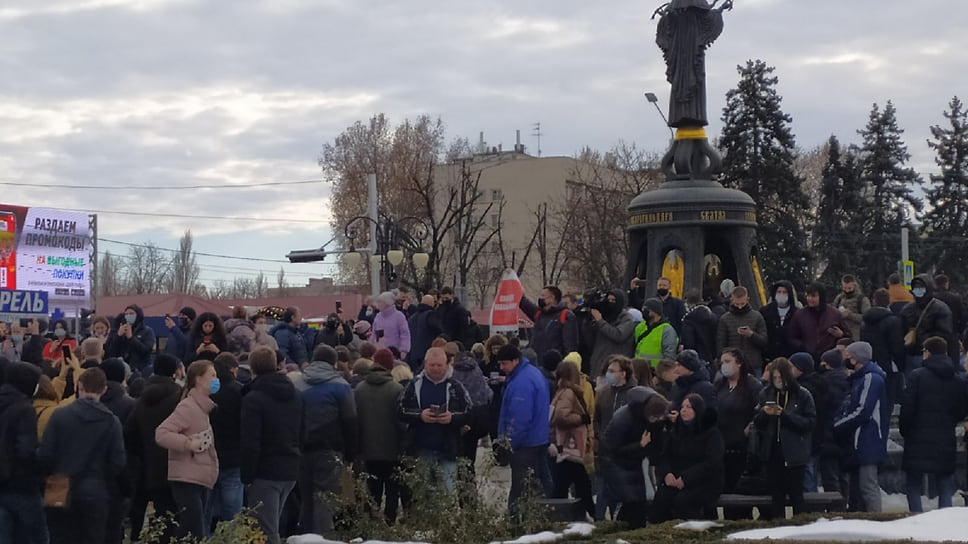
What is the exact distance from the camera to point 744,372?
12219 mm

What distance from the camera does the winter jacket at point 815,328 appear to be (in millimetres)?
15258

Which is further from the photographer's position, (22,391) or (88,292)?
(88,292)

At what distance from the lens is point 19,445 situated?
9.41 metres

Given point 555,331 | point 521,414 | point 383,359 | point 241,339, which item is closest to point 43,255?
point 241,339

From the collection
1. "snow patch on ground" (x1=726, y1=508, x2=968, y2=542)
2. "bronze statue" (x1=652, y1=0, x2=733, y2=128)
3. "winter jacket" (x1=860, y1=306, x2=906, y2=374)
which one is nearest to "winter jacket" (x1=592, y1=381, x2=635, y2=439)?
"snow patch on ground" (x1=726, y1=508, x2=968, y2=542)

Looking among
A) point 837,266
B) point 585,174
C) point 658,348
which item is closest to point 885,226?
point 837,266

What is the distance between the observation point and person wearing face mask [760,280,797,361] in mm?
15625

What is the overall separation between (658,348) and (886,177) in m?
49.3

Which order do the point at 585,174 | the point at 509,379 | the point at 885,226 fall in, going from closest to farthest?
1. the point at 509,379
2. the point at 885,226
3. the point at 585,174

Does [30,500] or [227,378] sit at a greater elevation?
[227,378]

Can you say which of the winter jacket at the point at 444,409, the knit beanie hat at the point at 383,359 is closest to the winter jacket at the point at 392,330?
the knit beanie hat at the point at 383,359

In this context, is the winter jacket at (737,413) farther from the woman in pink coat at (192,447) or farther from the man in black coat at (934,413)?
the woman in pink coat at (192,447)

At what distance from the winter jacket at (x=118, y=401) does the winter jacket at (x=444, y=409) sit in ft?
7.33

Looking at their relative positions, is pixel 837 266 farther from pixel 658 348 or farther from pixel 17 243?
pixel 658 348
